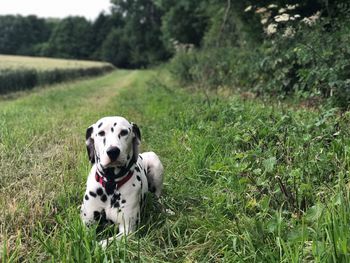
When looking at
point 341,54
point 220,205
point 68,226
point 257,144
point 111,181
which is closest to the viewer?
point 68,226

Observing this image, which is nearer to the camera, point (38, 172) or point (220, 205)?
point (220, 205)

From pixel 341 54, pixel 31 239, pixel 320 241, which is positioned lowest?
Result: pixel 31 239

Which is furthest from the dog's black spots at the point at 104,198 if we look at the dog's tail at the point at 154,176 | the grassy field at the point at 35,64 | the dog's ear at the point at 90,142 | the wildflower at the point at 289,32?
the grassy field at the point at 35,64

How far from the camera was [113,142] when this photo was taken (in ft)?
10.3

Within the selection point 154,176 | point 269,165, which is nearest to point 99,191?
point 154,176

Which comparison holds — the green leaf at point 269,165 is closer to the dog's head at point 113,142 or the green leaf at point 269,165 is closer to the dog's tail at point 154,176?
the dog's tail at point 154,176

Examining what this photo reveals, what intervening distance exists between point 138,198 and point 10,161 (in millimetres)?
2193

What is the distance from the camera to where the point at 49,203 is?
3607mm

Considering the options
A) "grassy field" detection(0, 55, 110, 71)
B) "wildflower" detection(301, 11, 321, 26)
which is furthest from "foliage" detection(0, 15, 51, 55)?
"wildflower" detection(301, 11, 321, 26)

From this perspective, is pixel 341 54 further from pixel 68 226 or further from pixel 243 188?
pixel 68 226

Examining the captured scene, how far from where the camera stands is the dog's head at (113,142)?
3096mm

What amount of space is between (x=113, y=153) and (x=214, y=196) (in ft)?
3.72

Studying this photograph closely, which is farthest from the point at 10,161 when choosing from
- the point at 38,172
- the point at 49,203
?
the point at 49,203

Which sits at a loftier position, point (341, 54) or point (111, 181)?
point (341, 54)
